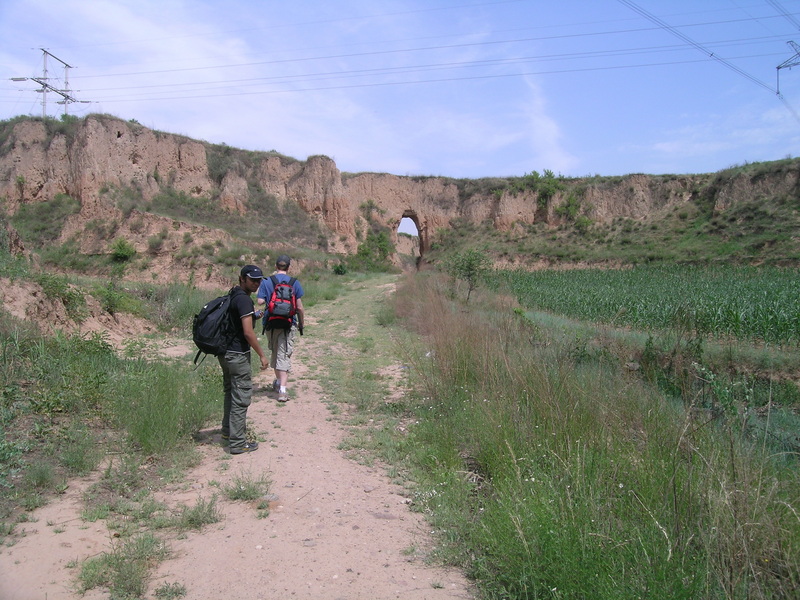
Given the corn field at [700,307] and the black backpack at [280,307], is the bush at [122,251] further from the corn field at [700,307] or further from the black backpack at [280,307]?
the black backpack at [280,307]

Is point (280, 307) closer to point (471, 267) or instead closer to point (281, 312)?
point (281, 312)

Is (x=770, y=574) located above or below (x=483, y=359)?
below

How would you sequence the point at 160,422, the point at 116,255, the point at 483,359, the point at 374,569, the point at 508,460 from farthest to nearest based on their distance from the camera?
1. the point at 116,255
2. the point at 483,359
3. the point at 160,422
4. the point at 508,460
5. the point at 374,569

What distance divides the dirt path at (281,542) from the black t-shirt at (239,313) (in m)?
1.08

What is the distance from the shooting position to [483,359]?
6.48 metres

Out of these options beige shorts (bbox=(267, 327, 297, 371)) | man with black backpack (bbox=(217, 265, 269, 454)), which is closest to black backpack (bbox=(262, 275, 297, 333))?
beige shorts (bbox=(267, 327, 297, 371))

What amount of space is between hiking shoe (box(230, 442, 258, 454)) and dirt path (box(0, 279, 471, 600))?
0.22ft

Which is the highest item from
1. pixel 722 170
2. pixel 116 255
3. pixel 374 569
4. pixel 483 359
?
pixel 722 170

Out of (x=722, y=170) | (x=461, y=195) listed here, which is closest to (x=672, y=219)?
(x=722, y=170)

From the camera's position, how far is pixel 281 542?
12.2ft

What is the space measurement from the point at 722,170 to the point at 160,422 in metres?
49.4

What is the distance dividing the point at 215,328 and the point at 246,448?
1.25 m

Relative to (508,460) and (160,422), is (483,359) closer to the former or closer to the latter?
(508,460)

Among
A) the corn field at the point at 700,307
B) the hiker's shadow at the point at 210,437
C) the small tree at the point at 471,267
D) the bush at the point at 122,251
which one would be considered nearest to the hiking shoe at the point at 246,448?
the hiker's shadow at the point at 210,437
